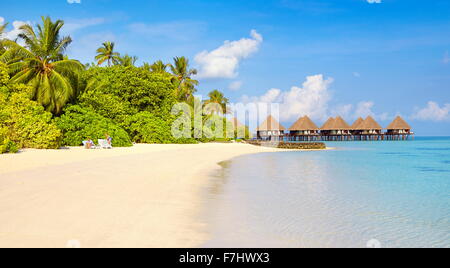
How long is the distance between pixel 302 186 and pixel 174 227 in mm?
5882

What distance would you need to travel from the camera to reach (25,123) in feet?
59.5

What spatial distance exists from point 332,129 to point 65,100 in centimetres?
5730

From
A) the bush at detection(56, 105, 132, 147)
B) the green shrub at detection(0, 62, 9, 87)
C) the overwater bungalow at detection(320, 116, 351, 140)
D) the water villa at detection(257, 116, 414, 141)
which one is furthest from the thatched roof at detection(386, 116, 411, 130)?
the green shrub at detection(0, 62, 9, 87)

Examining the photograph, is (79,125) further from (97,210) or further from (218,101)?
(218,101)

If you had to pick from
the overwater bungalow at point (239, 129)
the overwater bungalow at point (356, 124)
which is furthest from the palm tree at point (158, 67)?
the overwater bungalow at point (356, 124)

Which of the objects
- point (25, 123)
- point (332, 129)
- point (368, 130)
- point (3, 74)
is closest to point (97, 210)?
point (25, 123)

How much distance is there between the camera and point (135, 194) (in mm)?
7180

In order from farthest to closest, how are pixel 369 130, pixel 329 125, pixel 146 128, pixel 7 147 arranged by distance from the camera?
pixel 369 130 < pixel 329 125 < pixel 146 128 < pixel 7 147

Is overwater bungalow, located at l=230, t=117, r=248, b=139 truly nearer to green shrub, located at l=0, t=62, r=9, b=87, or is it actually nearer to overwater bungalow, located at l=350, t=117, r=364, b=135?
overwater bungalow, located at l=350, t=117, r=364, b=135

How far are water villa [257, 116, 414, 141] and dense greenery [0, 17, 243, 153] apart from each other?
3203cm

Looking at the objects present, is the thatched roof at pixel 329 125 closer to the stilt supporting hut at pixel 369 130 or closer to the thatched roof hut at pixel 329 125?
the thatched roof hut at pixel 329 125

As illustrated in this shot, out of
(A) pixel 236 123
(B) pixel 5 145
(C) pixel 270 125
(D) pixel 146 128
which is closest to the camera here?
(B) pixel 5 145

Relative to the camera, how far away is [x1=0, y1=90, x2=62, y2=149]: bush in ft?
57.9
